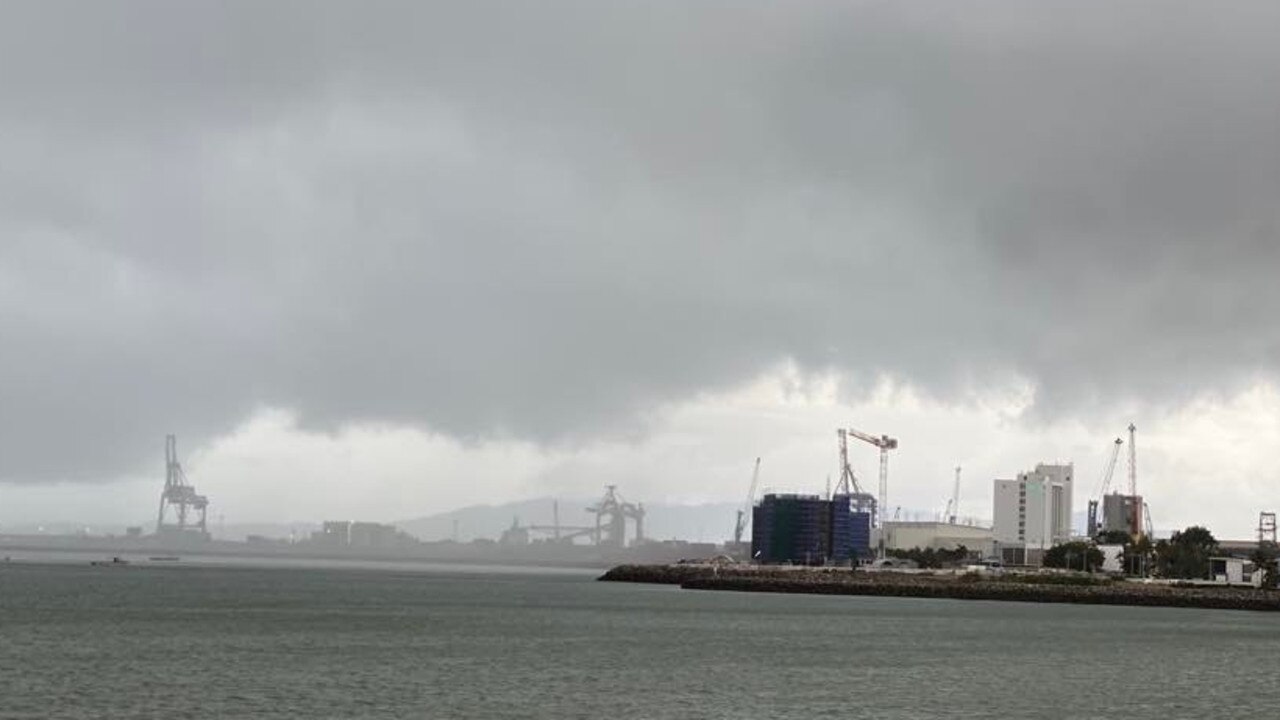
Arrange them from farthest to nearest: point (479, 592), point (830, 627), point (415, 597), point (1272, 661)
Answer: point (479, 592)
point (415, 597)
point (830, 627)
point (1272, 661)

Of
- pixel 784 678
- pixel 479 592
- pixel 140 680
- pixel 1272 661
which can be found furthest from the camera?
pixel 479 592

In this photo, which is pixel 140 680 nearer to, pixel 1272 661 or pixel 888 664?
pixel 888 664

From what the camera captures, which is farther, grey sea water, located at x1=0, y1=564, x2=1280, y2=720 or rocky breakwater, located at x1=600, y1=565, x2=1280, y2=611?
rocky breakwater, located at x1=600, y1=565, x2=1280, y2=611

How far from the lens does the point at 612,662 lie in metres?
77.6

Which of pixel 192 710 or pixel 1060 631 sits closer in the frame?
pixel 192 710

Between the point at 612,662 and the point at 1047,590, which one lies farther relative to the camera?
the point at 1047,590

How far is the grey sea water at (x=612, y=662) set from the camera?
193 feet

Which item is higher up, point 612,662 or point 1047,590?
point 1047,590

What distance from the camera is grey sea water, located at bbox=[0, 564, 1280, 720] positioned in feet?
193

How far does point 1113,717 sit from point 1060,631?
57.3 metres

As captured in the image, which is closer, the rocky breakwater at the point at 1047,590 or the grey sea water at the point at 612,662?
the grey sea water at the point at 612,662

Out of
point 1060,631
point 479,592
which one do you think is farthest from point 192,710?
point 479,592

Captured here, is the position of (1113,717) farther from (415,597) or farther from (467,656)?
(415,597)

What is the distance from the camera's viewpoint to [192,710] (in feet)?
177
